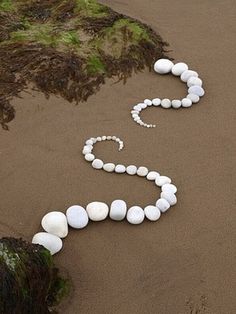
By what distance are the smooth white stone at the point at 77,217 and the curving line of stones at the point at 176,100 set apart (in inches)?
40.7

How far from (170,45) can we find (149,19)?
1.54 feet

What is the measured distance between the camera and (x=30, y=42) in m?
4.50

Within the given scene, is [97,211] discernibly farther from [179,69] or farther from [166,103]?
[179,69]

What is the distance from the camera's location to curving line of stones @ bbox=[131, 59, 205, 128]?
13.3ft

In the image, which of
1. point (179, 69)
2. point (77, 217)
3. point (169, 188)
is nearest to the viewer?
point (77, 217)

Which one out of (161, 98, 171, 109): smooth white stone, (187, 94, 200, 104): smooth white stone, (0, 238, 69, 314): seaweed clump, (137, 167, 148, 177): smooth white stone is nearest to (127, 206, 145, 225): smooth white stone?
(137, 167, 148, 177): smooth white stone

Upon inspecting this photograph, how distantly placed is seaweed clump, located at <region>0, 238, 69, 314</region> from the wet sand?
0.13 meters

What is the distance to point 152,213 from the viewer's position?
317cm

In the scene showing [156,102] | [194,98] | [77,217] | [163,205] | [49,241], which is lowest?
[49,241]


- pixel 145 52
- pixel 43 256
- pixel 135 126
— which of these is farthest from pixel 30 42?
pixel 43 256

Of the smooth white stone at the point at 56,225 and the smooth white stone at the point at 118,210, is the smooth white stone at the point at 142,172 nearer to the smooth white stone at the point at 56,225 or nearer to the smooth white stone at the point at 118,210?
the smooth white stone at the point at 118,210

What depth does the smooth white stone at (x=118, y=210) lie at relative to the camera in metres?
3.15

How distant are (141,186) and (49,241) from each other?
2.49 ft

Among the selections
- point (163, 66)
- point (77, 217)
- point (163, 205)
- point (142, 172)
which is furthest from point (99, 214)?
point (163, 66)
